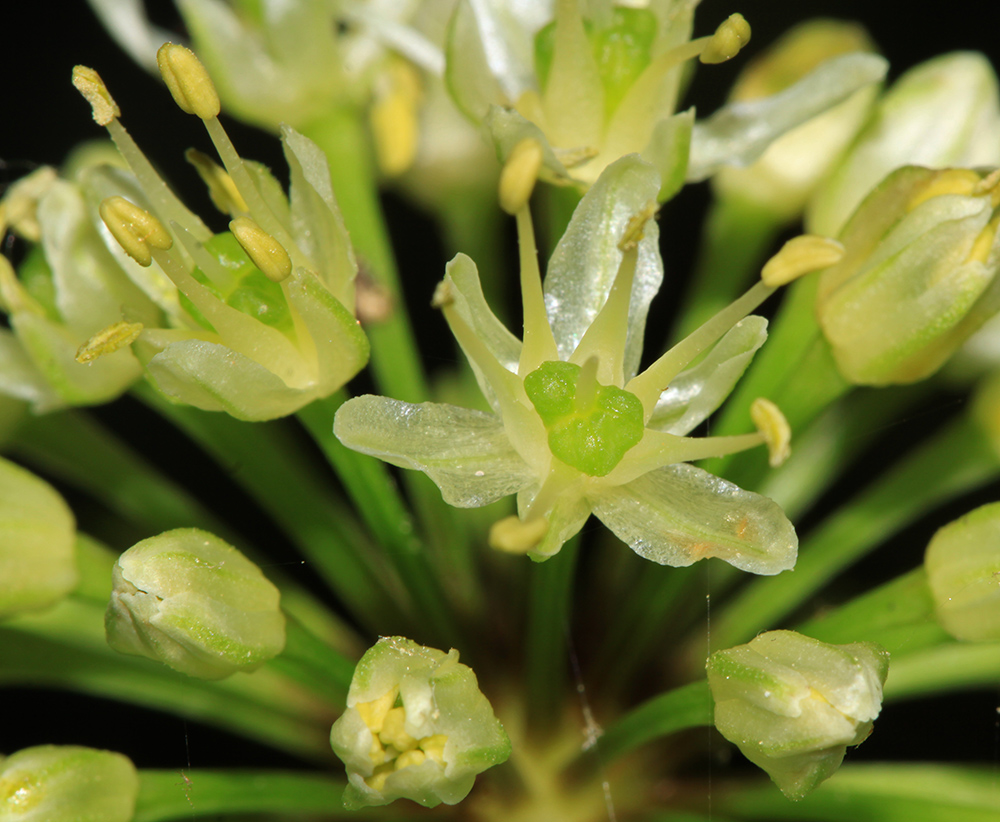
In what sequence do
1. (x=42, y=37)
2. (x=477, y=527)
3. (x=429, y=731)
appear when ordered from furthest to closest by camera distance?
(x=42, y=37) < (x=477, y=527) < (x=429, y=731)

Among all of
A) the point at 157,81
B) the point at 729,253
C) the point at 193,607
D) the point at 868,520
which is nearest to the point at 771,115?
the point at 729,253

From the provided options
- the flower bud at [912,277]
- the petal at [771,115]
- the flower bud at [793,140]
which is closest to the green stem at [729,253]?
the flower bud at [793,140]

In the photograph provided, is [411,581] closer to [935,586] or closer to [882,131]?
[935,586]

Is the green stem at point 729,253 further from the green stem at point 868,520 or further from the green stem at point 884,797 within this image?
the green stem at point 884,797

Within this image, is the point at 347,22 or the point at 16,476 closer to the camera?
the point at 16,476

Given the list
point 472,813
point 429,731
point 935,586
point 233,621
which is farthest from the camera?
point 472,813

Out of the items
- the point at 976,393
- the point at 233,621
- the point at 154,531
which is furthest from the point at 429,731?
the point at 976,393

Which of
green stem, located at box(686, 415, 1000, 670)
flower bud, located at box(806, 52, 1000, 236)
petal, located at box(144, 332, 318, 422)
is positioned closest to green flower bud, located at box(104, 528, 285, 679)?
petal, located at box(144, 332, 318, 422)
